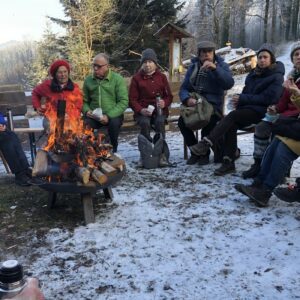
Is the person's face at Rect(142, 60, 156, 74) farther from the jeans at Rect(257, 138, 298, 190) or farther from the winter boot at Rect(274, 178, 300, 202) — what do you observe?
the winter boot at Rect(274, 178, 300, 202)

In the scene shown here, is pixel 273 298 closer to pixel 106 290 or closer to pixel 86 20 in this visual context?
pixel 106 290

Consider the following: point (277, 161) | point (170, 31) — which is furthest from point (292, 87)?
point (170, 31)

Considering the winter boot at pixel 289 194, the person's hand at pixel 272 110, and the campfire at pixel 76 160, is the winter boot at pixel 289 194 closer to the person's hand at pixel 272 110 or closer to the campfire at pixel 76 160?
the person's hand at pixel 272 110

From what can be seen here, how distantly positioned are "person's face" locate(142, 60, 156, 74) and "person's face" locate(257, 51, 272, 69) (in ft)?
5.06

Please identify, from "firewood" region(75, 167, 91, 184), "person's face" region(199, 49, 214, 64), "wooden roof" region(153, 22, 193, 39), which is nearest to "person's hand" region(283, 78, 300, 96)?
"person's face" region(199, 49, 214, 64)

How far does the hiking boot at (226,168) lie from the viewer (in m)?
4.75

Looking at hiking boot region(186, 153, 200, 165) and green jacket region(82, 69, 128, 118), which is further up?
green jacket region(82, 69, 128, 118)

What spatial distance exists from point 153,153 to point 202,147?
74cm

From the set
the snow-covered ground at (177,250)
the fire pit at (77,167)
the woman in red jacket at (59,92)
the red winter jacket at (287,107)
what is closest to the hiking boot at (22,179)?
the woman in red jacket at (59,92)

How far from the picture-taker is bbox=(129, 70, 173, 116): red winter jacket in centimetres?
536

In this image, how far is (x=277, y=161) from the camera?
11.7 ft

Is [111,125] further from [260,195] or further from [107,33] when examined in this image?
[107,33]

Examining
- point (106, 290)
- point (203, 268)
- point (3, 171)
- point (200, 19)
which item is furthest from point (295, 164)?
point (200, 19)

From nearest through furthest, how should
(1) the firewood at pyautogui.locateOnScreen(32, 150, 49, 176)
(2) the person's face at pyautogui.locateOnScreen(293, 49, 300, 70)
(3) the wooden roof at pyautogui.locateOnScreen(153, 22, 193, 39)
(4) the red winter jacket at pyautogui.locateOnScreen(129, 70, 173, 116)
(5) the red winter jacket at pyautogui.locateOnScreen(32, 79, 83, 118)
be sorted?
(1) the firewood at pyautogui.locateOnScreen(32, 150, 49, 176) < (2) the person's face at pyautogui.locateOnScreen(293, 49, 300, 70) < (5) the red winter jacket at pyautogui.locateOnScreen(32, 79, 83, 118) < (4) the red winter jacket at pyautogui.locateOnScreen(129, 70, 173, 116) < (3) the wooden roof at pyautogui.locateOnScreen(153, 22, 193, 39)
